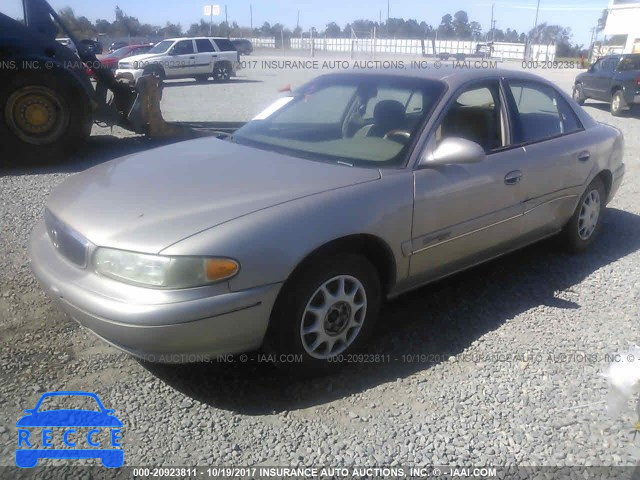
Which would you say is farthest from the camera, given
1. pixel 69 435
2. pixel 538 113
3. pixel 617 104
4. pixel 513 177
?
pixel 617 104

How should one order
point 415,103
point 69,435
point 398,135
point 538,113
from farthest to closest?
point 538,113
point 415,103
point 398,135
point 69,435

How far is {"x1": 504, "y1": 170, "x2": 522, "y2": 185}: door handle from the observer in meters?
3.70

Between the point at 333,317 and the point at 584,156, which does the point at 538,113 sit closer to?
the point at 584,156

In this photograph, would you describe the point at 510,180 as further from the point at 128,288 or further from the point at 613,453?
the point at 128,288

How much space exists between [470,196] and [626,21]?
1768 inches

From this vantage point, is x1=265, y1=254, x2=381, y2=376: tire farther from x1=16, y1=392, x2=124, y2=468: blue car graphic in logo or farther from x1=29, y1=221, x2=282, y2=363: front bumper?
x1=16, y1=392, x2=124, y2=468: blue car graphic in logo

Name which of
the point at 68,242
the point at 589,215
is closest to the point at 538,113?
the point at 589,215

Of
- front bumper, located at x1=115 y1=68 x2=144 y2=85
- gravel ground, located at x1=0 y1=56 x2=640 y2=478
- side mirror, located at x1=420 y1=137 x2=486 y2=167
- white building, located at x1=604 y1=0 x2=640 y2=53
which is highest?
white building, located at x1=604 y1=0 x2=640 y2=53

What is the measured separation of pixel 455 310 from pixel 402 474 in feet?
5.28

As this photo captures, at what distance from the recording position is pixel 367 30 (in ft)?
131

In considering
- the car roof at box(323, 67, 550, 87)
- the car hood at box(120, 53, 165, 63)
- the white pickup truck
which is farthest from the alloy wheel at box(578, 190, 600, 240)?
the car hood at box(120, 53, 165, 63)

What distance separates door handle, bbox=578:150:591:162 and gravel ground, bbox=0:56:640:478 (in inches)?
36.0

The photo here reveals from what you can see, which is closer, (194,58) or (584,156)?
(584,156)

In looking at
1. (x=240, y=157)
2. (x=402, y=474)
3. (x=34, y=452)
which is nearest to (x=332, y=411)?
(x=402, y=474)
